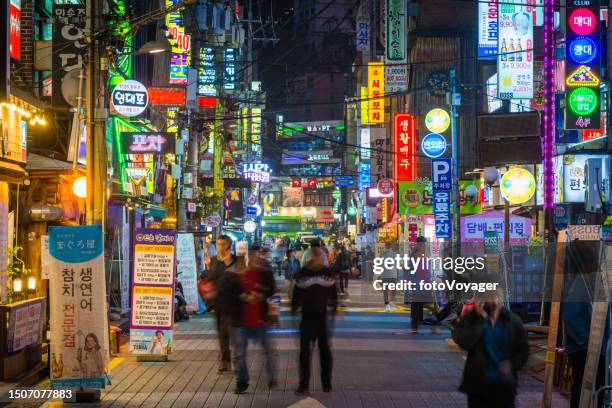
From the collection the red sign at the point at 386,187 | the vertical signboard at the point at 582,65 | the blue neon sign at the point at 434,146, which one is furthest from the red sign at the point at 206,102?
the vertical signboard at the point at 582,65

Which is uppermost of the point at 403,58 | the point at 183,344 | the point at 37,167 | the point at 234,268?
the point at 403,58

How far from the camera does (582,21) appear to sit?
25.3 metres

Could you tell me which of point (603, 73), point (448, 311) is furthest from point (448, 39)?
point (448, 311)

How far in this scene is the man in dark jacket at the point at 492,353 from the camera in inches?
254

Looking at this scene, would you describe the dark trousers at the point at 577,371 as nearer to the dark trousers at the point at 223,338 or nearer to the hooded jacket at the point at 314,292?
the hooded jacket at the point at 314,292

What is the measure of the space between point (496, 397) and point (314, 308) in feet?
15.7

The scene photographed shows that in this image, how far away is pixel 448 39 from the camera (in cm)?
4931

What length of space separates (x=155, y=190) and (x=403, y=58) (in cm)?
1684

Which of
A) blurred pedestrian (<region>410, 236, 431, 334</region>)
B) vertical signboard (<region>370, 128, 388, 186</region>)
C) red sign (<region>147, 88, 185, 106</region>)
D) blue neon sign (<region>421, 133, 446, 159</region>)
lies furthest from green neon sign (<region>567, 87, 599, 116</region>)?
vertical signboard (<region>370, 128, 388, 186</region>)

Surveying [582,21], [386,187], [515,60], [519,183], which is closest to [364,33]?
[386,187]

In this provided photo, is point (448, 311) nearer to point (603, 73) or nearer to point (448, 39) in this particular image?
point (603, 73)

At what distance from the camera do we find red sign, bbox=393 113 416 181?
4081cm

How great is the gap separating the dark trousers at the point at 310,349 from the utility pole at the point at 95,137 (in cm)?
458

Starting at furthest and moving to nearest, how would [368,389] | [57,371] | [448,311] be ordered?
[448,311] < [368,389] < [57,371]
